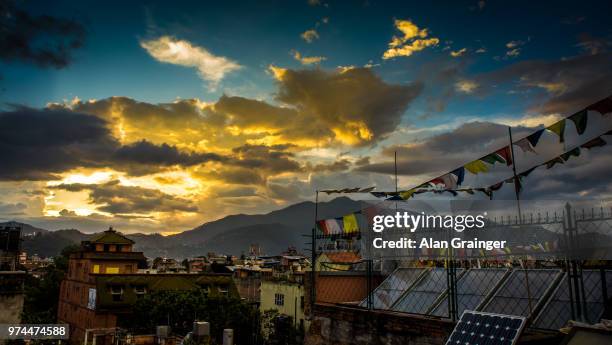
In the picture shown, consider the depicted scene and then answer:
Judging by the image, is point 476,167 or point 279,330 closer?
point 476,167

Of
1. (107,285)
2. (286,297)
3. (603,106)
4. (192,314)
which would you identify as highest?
(603,106)

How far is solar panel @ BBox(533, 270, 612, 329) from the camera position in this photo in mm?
8922

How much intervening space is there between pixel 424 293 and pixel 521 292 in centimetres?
309

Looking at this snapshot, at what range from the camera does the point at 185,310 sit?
43.6m

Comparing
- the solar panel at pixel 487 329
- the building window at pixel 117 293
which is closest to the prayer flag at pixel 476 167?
the solar panel at pixel 487 329

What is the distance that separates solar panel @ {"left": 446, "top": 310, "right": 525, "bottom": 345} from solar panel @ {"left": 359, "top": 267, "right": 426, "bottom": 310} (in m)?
5.70

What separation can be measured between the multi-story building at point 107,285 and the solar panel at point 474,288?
44.3 meters

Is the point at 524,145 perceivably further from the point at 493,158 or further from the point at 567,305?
the point at 567,305

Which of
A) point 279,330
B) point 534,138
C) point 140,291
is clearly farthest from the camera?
point 140,291

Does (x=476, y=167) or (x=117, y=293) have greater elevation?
(x=476, y=167)

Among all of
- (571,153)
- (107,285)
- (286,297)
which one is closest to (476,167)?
(571,153)

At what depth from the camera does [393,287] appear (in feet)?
47.7

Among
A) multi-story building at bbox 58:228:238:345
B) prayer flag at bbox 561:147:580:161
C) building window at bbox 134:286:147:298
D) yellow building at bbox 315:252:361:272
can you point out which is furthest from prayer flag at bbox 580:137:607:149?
building window at bbox 134:286:147:298

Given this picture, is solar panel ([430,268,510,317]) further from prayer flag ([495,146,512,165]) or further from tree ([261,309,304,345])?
tree ([261,309,304,345])
